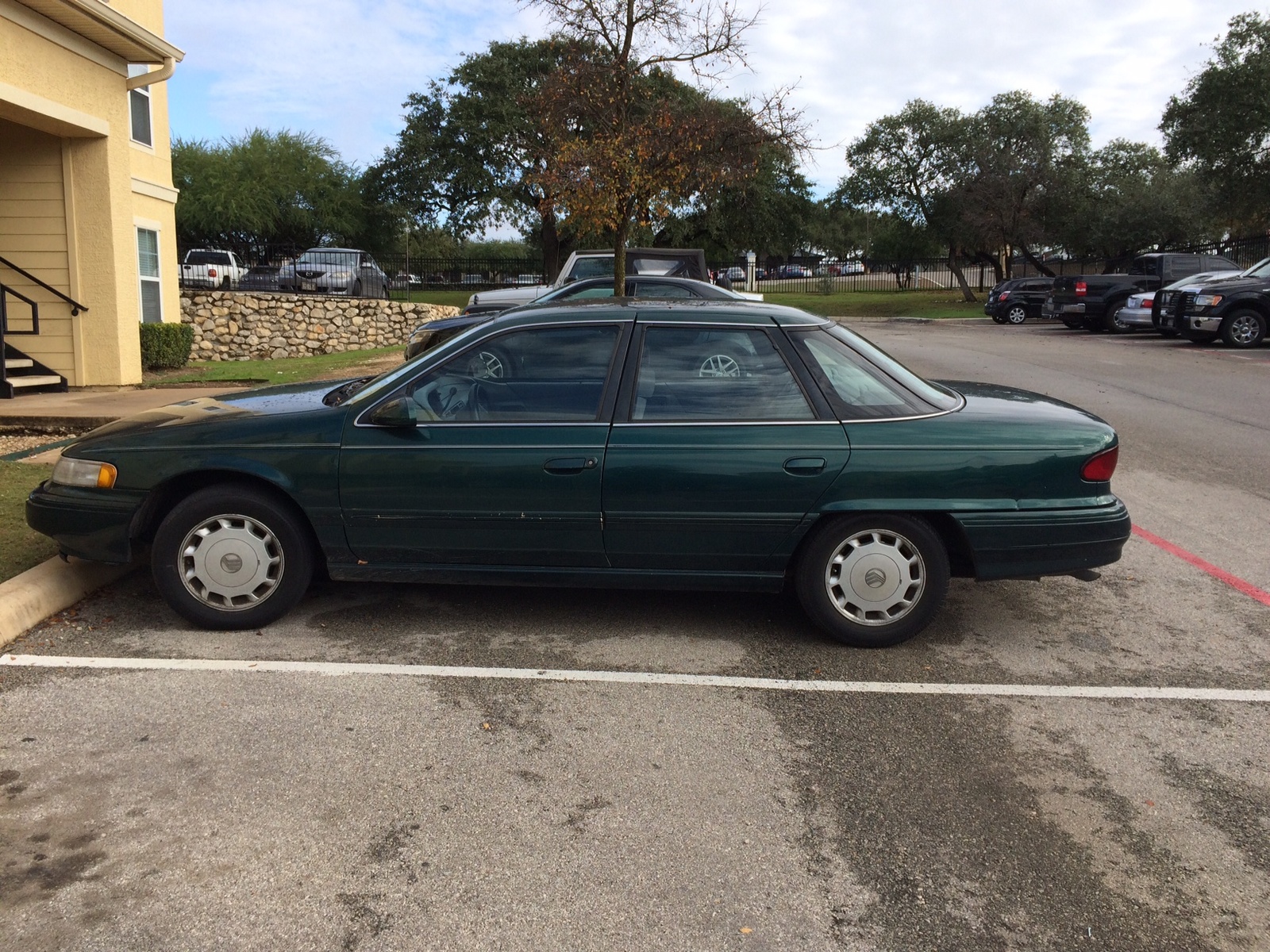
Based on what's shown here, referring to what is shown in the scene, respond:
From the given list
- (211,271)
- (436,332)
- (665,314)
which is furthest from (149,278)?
(665,314)

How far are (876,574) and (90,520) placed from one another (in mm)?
3693

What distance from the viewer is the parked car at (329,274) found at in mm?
26375

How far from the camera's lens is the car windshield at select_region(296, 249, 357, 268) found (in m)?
27.7

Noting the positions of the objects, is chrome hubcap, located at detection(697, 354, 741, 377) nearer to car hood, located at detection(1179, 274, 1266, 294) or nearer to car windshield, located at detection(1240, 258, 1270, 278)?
car hood, located at detection(1179, 274, 1266, 294)

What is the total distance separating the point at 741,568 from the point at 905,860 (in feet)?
6.18

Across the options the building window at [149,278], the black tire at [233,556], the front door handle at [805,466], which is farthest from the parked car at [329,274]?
the front door handle at [805,466]

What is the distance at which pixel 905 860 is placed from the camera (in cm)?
318

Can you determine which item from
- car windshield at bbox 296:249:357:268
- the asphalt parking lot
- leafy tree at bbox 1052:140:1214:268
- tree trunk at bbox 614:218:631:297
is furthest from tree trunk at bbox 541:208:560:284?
the asphalt parking lot

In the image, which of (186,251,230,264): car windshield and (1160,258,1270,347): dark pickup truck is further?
(186,251,230,264): car windshield

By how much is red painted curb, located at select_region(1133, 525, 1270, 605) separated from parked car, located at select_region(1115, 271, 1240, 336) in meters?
18.1

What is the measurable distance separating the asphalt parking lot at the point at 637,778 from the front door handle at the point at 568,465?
2.75 ft

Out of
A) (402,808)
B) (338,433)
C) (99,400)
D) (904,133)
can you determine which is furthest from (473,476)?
(904,133)

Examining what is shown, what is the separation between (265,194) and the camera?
43438mm

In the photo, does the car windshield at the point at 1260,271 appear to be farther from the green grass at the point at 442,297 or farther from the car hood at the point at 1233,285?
the green grass at the point at 442,297
